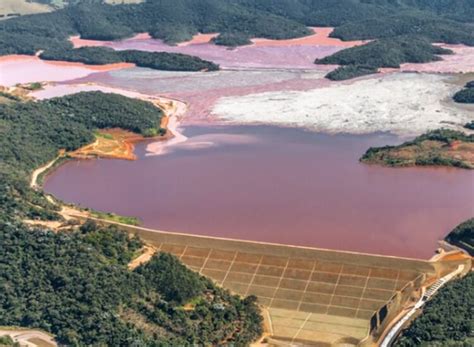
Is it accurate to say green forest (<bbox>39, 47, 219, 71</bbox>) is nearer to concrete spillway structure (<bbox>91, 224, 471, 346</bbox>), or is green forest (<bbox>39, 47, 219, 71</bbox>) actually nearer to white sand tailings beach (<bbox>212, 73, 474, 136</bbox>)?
white sand tailings beach (<bbox>212, 73, 474, 136</bbox>)

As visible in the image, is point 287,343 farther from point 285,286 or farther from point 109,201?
point 109,201

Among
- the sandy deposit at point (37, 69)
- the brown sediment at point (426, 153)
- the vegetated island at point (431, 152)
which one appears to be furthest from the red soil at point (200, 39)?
the brown sediment at point (426, 153)

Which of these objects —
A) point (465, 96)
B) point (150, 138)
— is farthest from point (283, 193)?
point (465, 96)

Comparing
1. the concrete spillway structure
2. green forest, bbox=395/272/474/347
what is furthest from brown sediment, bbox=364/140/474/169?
green forest, bbox=395/272/474/347

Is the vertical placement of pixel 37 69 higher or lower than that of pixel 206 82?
lower

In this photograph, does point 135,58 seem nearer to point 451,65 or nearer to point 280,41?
point 280,41

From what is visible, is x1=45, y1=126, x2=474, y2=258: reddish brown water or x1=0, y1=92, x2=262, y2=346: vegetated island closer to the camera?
x1=0, y1=92, x2=262, y2=346: vegetated island
